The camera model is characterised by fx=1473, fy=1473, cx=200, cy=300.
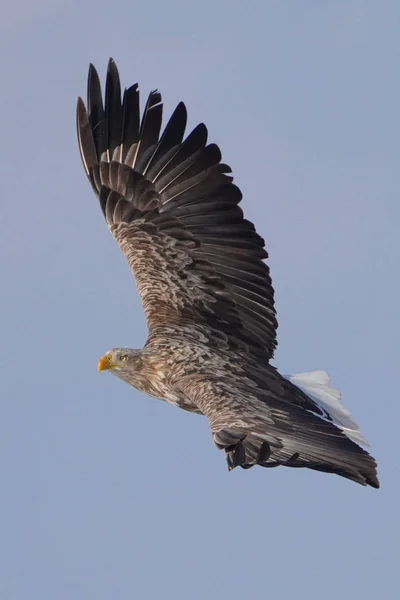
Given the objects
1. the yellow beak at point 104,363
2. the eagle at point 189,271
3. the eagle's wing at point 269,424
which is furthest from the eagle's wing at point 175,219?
the eagle's wing at point 269,424

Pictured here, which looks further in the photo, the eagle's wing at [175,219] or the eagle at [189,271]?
the eagle's wing at [175,219]

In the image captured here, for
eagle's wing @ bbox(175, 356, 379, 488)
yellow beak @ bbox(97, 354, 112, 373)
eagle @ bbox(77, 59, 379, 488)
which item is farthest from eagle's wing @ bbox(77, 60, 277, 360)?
eagle's wing @ bbox(175, 356, 379, 488)

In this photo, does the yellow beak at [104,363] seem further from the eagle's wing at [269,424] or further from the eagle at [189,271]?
the eagle's wing at [269,424]

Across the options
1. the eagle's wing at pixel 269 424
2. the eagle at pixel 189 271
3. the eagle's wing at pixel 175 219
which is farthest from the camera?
the eagle's wing at pixel 175 219

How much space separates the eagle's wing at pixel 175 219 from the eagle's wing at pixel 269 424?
0.72 m

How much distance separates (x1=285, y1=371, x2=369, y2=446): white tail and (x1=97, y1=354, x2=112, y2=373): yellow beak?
2.01 m

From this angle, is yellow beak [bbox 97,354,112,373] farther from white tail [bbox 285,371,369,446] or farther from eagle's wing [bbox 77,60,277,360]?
white tail [bbox 285,371,369,446]

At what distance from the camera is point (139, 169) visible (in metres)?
16.9

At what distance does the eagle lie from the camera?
49.0 feet

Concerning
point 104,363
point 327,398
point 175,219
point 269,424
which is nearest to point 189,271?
point 175,219

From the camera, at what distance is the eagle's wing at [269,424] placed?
1291cm

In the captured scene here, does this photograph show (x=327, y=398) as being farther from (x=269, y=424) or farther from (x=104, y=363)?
(x=104, y=363)

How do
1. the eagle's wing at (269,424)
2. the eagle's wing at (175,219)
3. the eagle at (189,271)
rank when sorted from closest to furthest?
1. the eagle's wing at (269,424)
2. the eagle at (189,271)
3. the eagle's wing at (175,219)

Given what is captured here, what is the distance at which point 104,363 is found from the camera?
16.0m
